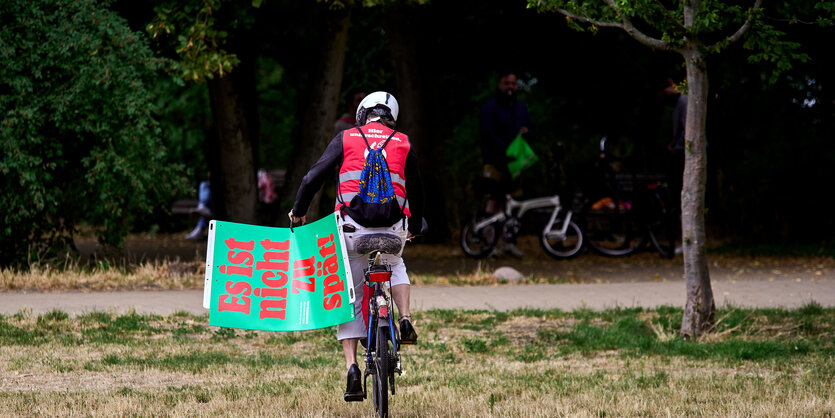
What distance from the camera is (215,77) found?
13289 millimetres

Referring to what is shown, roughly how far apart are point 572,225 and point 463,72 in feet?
18.0

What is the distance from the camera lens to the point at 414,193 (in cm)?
566

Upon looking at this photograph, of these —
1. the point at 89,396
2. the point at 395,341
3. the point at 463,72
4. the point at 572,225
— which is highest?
the point at 463,72

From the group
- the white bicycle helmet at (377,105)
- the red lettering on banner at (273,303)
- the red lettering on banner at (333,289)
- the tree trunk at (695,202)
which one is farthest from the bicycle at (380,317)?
the tree trunk at (695,202)

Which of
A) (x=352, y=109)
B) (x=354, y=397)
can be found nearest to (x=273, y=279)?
(x=354, y=397)

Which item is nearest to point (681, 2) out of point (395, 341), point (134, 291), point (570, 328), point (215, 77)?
point (570, 328)

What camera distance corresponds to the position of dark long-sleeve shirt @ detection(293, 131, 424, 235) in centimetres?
549

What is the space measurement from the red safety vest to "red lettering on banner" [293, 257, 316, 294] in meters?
0.45

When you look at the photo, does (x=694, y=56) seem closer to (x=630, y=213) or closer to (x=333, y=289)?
(x=333, y=289)

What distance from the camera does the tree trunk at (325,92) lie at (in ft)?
44.9

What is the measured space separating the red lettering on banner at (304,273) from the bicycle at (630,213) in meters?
9.32

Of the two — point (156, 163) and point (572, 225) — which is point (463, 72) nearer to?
point (572, 225)

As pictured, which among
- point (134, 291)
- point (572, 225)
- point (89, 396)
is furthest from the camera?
point (572, 225)

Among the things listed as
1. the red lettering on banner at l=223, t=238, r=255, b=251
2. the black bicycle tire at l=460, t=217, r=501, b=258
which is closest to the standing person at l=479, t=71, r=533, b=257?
the black bicycle tire at l=460, t=217, r=501, b=258
